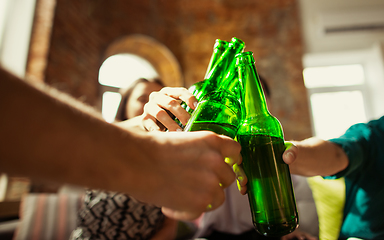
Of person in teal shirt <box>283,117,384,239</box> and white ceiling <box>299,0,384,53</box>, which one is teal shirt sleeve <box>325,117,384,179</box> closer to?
person in teal shirt <box>283,117,384,239</box>

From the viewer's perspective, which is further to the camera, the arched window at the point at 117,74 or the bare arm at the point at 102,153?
the arched window at the point at 117,74

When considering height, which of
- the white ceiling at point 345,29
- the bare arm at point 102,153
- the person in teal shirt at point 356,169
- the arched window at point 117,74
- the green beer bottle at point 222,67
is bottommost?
the person in teal shirt at point 356,169

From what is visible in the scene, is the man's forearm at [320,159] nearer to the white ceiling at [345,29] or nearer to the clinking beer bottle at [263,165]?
the clinking beer bottle at [263,165]

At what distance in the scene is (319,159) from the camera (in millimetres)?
490

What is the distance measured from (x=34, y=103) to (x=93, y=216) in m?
0.57

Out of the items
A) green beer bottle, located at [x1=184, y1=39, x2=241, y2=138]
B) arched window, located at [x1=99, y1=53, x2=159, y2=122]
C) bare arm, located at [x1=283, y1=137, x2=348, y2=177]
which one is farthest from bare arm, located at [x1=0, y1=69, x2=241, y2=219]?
arched window, located at [x1=99, y1=53, x2=159, y2=122]

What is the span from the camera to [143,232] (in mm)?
711

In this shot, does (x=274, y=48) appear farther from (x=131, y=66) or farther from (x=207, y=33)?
(x=131, y=66)

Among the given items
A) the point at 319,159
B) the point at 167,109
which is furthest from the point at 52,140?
the point at 319,159

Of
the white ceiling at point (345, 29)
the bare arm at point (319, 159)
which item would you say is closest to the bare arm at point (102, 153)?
the bare arm at point (319, 159)

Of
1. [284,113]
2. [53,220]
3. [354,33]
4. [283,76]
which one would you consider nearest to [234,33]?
[283,76]

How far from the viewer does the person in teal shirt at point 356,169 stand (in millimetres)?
475

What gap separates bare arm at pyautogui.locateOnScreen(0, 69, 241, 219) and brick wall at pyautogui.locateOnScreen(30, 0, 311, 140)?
227 cm

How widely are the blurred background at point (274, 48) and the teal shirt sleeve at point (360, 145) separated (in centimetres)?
223
